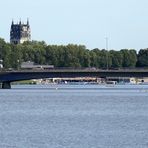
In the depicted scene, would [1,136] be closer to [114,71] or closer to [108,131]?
[108,131]

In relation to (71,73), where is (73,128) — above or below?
below

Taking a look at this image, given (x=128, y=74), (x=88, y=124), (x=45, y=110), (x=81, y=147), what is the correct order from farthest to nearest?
(x=128, y=74) < (x=45, y=110) < (x=88, y=124) < (x=81, y=147)

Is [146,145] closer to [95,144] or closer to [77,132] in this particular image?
[95,144]

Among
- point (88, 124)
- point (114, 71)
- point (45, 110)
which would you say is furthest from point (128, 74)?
point (88, 124)

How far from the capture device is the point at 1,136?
61.6 m

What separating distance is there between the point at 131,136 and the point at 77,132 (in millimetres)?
3968

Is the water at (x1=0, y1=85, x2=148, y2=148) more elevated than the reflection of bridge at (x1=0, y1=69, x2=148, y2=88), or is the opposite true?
the reflection of bridge at (x1=0, y1=69, x2=148, y2=88)

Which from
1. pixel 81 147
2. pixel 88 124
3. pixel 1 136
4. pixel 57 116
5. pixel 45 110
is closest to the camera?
pixel 81 147

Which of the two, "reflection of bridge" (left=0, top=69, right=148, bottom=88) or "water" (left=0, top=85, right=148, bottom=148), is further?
"reflection of bridge" (left=0, top=69, right=148, bottom=88)

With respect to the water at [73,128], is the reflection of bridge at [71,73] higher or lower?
higher

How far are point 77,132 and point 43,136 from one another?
3.21 metres

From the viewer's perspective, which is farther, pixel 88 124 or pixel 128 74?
pixel 128 74

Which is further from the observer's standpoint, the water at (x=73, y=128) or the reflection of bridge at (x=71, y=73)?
the reflection of bridge at (x=71, y=73)

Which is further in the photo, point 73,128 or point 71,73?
point 71,73
